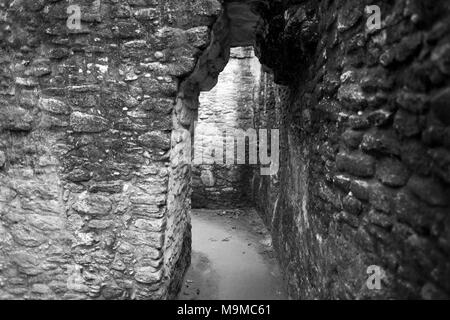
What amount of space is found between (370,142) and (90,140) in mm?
1926

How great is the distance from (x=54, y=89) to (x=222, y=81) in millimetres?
4573

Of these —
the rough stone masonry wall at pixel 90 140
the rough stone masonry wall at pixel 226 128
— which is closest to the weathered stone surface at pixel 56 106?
the rough stone masonry wall at pixel 90 140

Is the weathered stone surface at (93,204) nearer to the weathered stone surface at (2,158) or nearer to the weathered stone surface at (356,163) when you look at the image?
the weathered stone surface at (2,158)

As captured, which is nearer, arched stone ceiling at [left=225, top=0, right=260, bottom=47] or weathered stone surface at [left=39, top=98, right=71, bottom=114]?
weathered stone surface at [left=39, top=98, right=71, bottom=114]

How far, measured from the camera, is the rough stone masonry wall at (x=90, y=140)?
2365mm

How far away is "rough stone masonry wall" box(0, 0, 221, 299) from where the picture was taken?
237 cm

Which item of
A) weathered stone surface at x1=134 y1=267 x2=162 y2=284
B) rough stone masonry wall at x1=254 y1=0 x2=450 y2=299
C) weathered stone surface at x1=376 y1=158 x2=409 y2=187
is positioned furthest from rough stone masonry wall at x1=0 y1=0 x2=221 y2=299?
weathered stone surface at x1=376 y1=158 x2=409 y2=187

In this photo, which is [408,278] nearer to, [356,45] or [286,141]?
[356,45]

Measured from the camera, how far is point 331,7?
2020 millimetres

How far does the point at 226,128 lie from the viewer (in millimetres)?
6719

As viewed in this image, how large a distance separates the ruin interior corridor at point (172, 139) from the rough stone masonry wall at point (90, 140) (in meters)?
0.01

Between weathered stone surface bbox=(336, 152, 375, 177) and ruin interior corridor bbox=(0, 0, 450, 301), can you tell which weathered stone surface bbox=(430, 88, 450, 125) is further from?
weathered stone surface bbox=(336, 152, 375, 177)

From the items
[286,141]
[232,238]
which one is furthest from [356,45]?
[232,238]

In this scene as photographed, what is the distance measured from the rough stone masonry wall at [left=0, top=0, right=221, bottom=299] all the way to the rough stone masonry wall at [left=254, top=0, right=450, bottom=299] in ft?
2.74
